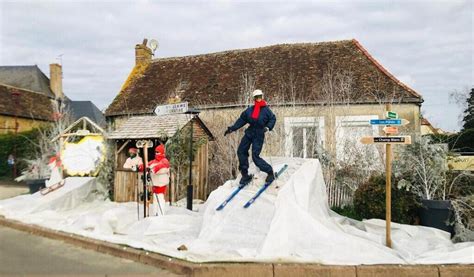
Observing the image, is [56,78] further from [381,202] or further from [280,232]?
[280,232]

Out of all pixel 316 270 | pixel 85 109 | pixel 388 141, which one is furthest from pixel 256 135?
pixel 85 109

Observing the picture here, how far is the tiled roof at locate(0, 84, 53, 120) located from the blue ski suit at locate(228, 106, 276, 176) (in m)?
23.6

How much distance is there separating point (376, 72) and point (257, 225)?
480 inches

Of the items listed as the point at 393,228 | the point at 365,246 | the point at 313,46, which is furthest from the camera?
the point at 313,46

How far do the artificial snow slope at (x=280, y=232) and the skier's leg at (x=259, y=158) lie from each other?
0.29 meters

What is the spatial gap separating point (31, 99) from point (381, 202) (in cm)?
2985

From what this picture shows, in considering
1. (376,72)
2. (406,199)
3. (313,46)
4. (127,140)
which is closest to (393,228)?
(406,199)

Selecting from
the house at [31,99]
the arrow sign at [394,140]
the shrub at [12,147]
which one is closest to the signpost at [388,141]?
the arrow sign at [394,140]

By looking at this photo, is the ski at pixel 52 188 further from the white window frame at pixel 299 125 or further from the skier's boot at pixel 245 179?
the white window frame at pixel 299 125

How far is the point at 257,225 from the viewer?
681 cm

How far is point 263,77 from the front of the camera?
18344 mm

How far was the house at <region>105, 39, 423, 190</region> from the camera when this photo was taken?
496 inches

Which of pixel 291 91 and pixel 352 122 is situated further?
pixel 291 91

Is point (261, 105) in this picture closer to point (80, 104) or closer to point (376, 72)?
point (376, 72)
